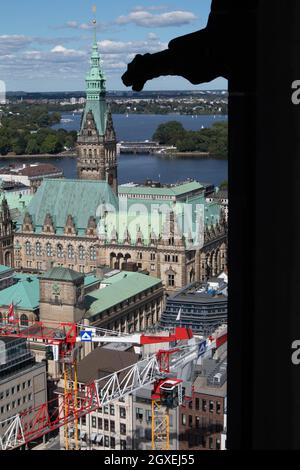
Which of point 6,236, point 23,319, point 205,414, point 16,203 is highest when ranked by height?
point 16,203

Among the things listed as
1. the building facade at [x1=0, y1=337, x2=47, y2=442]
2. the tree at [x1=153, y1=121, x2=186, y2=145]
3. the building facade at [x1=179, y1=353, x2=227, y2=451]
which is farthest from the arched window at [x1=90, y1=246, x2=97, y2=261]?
the tree at [x1=153, y1=121, x2=186, y2=145]

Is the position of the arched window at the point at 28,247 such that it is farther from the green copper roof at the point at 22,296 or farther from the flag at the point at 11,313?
the flag at the point at 11,313

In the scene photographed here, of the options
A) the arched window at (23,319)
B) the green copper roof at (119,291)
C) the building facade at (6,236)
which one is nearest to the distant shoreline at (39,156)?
the building facade at (6,236)

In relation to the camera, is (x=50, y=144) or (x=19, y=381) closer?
(x=19, y=381)

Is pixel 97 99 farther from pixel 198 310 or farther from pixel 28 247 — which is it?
pixel 198 310

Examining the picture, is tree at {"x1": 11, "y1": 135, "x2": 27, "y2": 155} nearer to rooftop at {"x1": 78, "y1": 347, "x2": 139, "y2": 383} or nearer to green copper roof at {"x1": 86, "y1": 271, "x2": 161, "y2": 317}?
green copper roof at {"x1": 86, "y1": 271, "x2": 161, "y2": 317}

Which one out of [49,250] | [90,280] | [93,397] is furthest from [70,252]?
[93,397]

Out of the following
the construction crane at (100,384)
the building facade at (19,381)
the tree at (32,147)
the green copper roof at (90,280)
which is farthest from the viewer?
the tree at (32,147)
